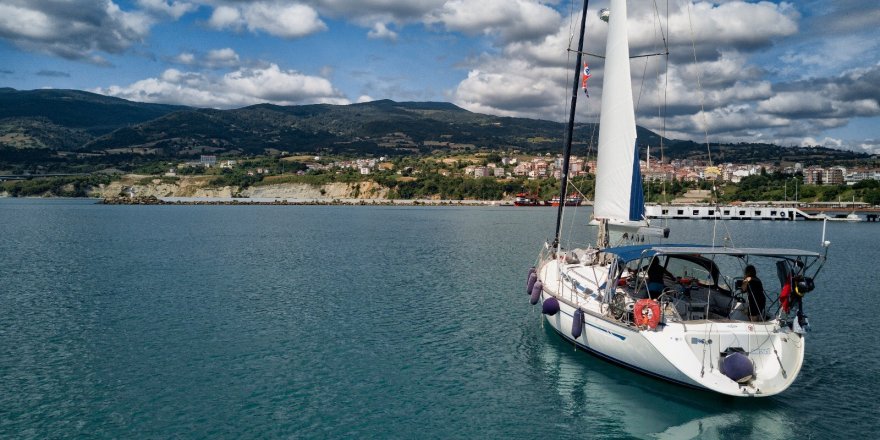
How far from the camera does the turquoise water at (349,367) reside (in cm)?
1408

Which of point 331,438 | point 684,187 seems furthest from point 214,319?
point 684,187

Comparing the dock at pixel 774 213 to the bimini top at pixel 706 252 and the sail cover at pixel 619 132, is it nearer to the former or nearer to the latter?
the sail cover at pixel 619 132

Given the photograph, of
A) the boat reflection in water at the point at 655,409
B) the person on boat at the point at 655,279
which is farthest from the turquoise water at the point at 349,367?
the person on boat at the point at 655,279

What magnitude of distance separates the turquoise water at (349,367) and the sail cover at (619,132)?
17.8ft

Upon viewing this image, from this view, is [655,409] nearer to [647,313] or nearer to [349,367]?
[647,313]

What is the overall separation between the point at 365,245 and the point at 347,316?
31323 millimetres

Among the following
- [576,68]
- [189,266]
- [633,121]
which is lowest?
[189,266]

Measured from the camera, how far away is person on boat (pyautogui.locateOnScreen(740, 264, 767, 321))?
15.6m

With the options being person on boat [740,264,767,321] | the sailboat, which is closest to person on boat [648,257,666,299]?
the sailboat

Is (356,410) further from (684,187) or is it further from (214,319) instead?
(684,187)

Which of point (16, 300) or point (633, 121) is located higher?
point (633, 121)

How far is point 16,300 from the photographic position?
27.8 m

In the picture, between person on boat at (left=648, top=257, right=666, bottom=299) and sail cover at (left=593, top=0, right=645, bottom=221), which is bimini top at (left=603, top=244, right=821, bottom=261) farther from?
sail cover at (left=593, top=0, right=645, bottom=221)

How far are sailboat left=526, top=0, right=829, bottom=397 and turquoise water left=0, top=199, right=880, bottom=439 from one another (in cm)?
115
